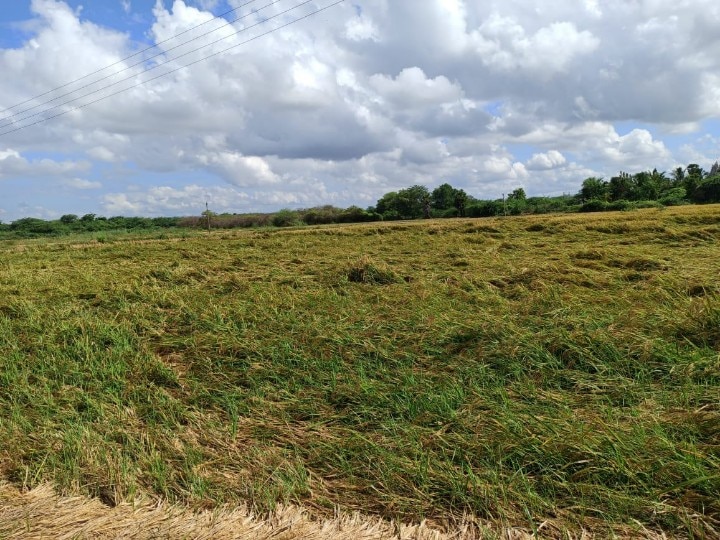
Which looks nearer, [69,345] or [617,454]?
[617,454]

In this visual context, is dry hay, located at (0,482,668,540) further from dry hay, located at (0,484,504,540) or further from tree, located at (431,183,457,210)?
tree, located at (431,183,457,210)

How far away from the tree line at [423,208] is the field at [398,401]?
38.5 metres

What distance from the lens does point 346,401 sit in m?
3.23

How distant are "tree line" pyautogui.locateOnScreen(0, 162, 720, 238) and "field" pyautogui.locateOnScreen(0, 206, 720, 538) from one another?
38.5 m

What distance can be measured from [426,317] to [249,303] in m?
2.43

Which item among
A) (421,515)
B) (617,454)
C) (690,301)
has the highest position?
(690,301)

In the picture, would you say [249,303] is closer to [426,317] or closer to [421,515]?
[426,317]

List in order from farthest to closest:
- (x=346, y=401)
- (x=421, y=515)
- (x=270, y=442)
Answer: (x=346, y=401), (x=270, y=442), (x=421, y=515)

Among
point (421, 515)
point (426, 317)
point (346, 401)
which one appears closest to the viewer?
point (421, 515)

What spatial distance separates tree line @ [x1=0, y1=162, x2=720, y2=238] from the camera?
43906 millimetres

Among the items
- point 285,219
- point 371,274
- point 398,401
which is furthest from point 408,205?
point 398,401

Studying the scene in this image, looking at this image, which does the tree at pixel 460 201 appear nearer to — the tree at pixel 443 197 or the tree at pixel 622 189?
the tree at pixel 443 197

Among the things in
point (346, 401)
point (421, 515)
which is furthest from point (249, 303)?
point (421, 515)

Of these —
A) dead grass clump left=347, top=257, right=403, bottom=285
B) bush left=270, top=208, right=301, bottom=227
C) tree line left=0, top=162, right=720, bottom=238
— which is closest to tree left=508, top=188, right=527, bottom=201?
tree line left=0, top=162, right=720, bottom=238
